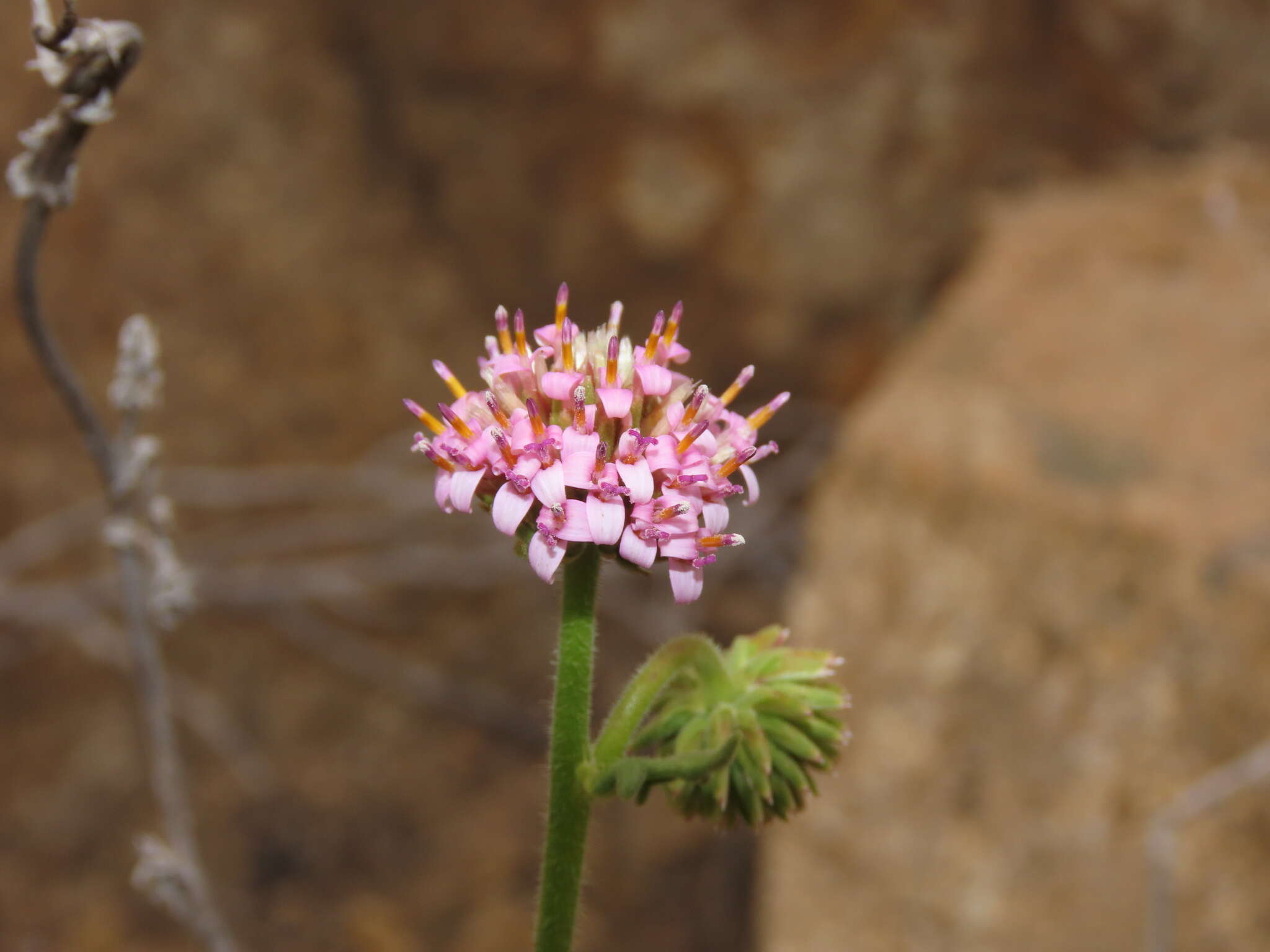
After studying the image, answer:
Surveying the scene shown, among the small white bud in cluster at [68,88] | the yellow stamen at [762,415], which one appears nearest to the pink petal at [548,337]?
the yellow stamen at [762,415]

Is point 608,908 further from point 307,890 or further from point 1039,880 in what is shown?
point 1039,880

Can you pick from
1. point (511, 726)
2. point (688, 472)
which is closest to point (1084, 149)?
point (511, 726)

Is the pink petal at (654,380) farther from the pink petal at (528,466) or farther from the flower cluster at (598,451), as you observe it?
the pink petal at (528,466)

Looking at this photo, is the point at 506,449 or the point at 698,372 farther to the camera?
the point at 698,372

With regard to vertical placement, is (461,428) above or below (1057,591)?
below

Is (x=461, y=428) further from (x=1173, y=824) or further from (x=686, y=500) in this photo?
(x=1173, y=824)

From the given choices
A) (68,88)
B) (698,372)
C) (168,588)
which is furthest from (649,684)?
(698,372)
